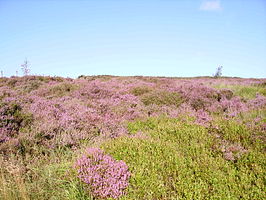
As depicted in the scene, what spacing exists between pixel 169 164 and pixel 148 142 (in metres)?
0.89

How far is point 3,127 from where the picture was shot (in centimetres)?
522

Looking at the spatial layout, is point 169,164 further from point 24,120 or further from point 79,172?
point 24,120

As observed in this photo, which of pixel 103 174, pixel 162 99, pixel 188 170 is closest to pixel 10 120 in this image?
pixel 103 174

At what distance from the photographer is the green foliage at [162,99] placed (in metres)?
8.79

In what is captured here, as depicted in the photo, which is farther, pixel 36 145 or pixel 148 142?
pixel 36 145

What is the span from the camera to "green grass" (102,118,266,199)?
9.98 ft

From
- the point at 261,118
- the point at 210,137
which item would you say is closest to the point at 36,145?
the point at 210,137

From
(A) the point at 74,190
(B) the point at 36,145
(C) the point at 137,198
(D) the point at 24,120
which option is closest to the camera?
(C) the point at 137,198

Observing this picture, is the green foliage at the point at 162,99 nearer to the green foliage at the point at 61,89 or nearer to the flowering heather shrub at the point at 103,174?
the green foliage at the point at 61,89

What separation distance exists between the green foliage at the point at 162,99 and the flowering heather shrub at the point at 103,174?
5446 millimetres

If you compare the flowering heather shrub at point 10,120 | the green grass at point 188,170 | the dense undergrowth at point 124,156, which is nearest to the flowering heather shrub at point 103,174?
the dense undergrowth at point 124,156

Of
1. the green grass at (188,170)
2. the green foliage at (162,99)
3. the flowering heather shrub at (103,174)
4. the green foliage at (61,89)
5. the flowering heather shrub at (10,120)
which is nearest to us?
the green grass at (188,170)

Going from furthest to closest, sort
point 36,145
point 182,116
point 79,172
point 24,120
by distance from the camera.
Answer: point 182,116
point 24,120
point 36,145
point 79,172

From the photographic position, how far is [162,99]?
892 cm
